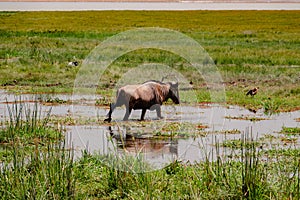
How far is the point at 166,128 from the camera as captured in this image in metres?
12.9

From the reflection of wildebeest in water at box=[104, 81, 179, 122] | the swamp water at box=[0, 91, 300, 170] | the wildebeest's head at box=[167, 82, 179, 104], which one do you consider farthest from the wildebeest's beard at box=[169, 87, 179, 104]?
the swamp water at box=[0, 91, 300, 170]

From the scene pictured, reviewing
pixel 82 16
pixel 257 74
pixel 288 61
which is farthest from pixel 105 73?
pixel 82 16

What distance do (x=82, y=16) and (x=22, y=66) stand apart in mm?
30220

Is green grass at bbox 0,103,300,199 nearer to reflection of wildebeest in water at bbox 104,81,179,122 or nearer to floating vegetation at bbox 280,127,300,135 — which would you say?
floating vegetation at bbox 280,127,300,135

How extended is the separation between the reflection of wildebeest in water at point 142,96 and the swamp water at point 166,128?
0.25m

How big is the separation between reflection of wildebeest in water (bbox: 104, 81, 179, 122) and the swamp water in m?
0.25

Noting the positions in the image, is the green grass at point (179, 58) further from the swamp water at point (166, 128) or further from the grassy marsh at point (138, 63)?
the swamp water at point (166, 128)

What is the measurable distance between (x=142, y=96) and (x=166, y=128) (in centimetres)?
92

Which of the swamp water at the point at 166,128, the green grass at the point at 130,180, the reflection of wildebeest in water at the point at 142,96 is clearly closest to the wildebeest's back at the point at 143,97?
the reflection of wildebeest in water at the point at 142,96

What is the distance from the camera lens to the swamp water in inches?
424

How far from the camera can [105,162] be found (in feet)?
28.2

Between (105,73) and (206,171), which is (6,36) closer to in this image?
(105,73)

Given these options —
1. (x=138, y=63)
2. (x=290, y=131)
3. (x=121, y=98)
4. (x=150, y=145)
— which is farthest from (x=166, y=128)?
(x=138, y=63)

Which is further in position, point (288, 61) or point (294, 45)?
point (294, 45)
